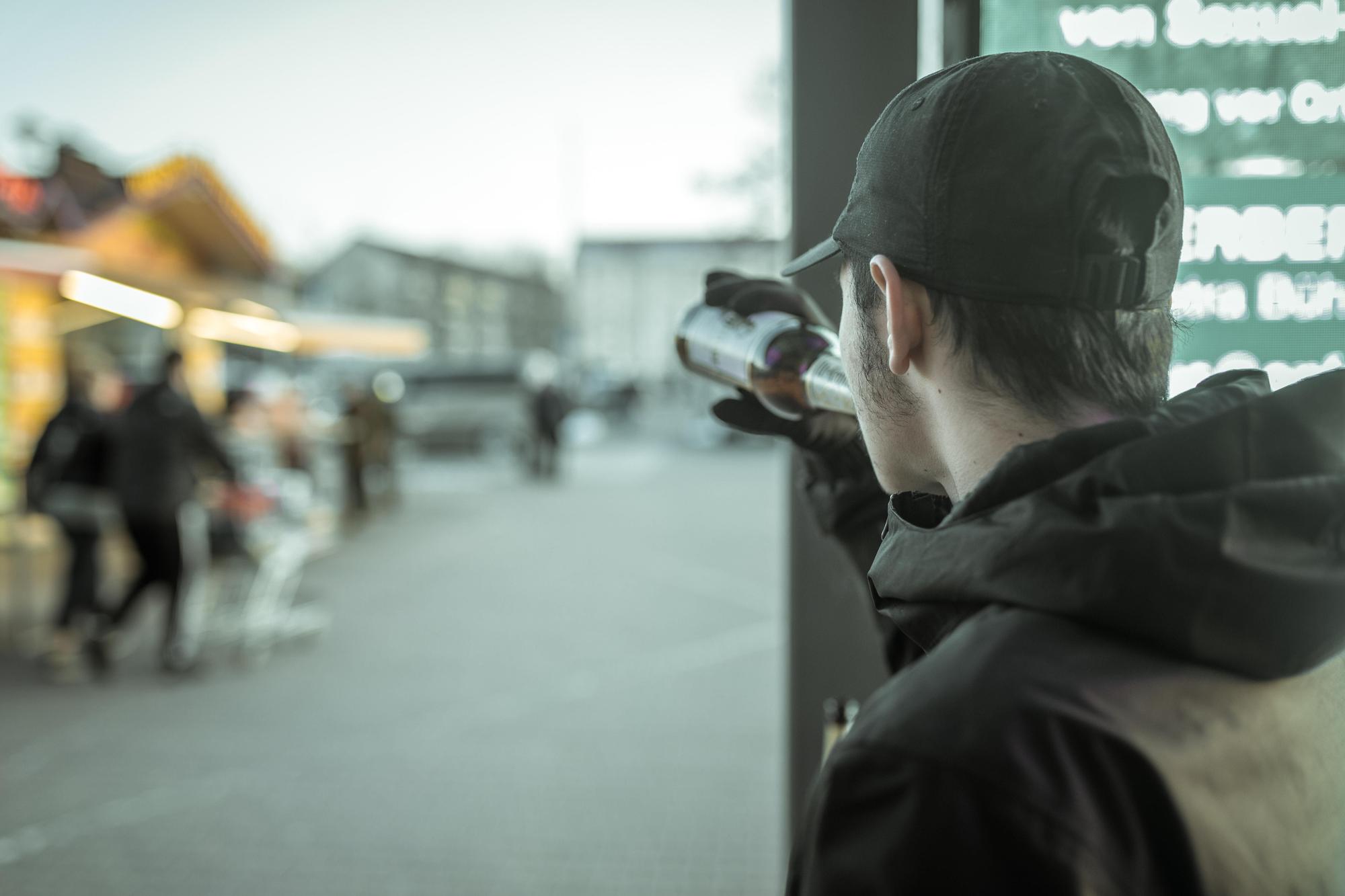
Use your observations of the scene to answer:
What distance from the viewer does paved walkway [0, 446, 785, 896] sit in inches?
154

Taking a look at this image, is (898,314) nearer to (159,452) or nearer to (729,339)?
(729,339)

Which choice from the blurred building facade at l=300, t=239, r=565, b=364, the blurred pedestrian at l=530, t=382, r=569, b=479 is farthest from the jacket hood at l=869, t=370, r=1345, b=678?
the blurred building facade at l=300, t=239, r=565, b=364

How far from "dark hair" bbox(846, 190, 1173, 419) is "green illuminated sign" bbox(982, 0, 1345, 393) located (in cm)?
113

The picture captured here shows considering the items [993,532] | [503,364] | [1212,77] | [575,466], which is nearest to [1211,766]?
[993,532]

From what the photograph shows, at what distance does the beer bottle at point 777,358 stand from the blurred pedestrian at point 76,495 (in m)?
5.92

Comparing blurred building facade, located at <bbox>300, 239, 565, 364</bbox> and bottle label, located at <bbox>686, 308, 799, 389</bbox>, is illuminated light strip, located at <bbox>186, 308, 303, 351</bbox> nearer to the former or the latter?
bottle label, located at <bbox>686, 308, 799, 389</bbox>

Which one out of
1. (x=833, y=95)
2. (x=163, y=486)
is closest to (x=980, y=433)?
(x=833, y=95)

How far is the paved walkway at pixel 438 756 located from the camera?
3.92 metres

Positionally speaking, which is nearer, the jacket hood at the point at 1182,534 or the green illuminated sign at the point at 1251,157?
the jacket hood at the point at 1182,534

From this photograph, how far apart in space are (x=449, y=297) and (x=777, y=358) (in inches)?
2331

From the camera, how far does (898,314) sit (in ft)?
3.40

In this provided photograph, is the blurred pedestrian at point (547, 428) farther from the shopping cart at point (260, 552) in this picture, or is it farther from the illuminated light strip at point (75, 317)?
the shopping cart at point (260, 552)

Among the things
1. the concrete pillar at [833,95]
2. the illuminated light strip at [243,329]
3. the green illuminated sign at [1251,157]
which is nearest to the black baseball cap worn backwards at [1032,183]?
the green illuminated sign at [1251,157]

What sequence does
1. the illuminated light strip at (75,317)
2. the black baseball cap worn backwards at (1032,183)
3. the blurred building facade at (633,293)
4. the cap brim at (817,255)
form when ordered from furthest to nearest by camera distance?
the blurred building facade at (633,293)
the illuminated light strip at (75,317)
the cap brim at (817,255)
the black baseball cap worn backwards at (1032,183)
